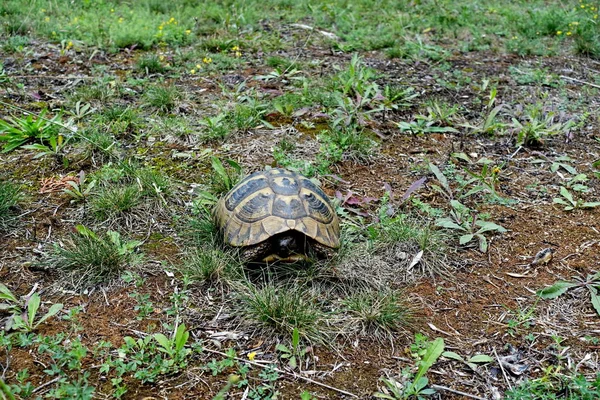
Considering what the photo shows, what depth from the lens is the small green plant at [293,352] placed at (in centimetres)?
278

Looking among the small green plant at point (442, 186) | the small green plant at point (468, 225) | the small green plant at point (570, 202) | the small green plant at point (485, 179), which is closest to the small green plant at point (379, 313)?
the small green plant at point (468, 225)

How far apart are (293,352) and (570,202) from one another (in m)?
2.75

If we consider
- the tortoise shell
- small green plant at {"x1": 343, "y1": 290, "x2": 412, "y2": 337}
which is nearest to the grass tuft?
the tortoise shell

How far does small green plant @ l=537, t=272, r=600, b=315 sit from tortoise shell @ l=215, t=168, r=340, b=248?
4.46 ft

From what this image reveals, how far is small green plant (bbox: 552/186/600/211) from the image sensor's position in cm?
418

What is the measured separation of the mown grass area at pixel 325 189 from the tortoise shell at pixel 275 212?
18cm

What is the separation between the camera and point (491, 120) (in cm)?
517

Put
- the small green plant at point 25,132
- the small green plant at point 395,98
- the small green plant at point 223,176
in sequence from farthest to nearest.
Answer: the small green plant at point 395,98
the small green plant at point 25,132
the small green plant at point 223,176

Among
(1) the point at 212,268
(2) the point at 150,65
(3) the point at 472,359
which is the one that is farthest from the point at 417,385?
(2) the point at 150,65

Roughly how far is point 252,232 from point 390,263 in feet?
3.25

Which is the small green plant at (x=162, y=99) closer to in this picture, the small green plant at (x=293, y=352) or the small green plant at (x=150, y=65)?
the small green plant at (x=150, y=65)

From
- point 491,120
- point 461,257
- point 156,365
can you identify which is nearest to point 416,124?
point 491,120

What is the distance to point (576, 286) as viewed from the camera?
337 centimetres

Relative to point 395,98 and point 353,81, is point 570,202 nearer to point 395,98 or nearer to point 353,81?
point 395,98
